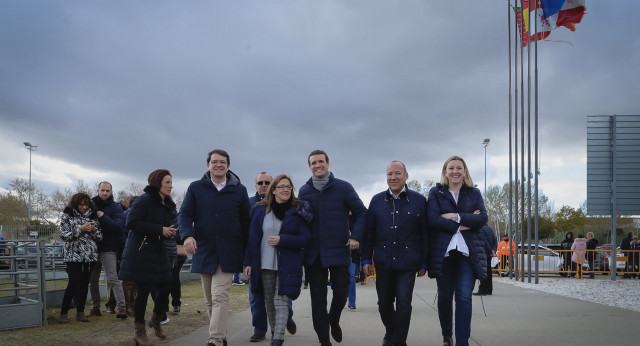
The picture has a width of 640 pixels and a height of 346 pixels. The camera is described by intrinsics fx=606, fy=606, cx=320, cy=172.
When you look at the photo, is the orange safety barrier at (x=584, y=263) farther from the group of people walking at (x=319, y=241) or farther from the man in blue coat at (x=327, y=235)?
the man in blue coat at (x=327, y=235)

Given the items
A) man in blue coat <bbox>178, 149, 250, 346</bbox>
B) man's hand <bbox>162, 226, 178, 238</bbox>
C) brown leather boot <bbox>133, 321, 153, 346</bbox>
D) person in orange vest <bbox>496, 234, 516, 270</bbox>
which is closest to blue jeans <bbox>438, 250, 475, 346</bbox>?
man in blue coat <bbox>178, 149, 250, 346</bbox>

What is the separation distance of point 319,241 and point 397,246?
2.75ft

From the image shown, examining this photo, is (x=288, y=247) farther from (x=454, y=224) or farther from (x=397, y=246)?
(x=454, y=224)

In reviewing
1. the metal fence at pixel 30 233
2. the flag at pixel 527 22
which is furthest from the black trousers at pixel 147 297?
the metal fence at pixel 30 233

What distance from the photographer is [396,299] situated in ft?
21.2

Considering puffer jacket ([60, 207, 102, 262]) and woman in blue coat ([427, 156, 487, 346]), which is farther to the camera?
puffer jacket ([60, 207, 102, 262])

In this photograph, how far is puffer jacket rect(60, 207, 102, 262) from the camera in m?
8.84

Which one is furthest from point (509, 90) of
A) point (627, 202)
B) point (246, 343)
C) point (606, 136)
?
point (246, 343)

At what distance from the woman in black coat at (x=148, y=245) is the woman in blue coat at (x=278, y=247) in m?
1.02

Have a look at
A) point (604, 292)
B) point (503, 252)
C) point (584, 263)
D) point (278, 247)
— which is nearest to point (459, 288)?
point (278, 247)

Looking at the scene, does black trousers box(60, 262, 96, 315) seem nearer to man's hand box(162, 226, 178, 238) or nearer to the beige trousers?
man's hand box(162, 226, 178, 238)

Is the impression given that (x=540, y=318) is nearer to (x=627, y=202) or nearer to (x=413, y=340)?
A: (x=413, y=340)

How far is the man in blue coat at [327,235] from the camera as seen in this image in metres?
6.45

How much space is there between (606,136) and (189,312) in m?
16.9
